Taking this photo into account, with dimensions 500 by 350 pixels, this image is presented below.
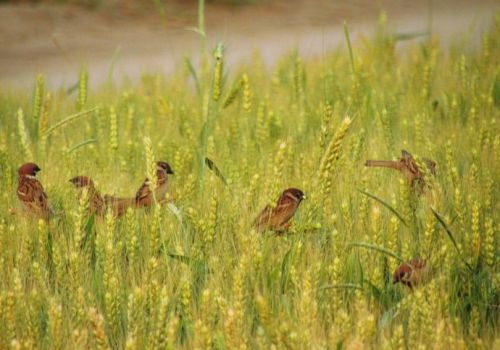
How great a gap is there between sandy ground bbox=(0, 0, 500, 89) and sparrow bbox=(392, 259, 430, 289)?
365 centimetres

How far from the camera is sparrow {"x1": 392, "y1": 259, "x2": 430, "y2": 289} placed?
2865 mm

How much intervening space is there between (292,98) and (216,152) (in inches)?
38.5

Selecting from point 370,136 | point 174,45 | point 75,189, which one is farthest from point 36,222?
point 174,45

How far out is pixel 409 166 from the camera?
3586mm

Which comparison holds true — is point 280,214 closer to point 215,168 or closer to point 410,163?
point 215,168

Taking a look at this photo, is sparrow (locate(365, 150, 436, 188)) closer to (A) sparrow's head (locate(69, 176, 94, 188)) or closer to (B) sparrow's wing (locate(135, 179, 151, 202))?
(B) sparrow's wing (locate(135, 179, 151, 202))

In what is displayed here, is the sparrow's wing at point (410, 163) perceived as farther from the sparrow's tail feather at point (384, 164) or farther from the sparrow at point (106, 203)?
the sparrow at point (106, 203)

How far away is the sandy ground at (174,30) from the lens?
6.77 meters

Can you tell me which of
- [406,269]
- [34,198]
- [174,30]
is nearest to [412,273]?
[406,269]

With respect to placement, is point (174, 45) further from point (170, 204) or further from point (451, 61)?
point (170, 204)

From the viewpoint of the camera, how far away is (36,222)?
135 inches

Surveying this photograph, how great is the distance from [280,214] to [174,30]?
15.9 feet

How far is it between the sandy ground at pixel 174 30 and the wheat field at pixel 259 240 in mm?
1837

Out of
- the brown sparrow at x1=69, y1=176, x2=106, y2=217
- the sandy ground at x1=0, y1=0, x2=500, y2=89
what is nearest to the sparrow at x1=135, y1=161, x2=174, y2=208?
the brown sparrow at x1=69, y1=176, x2=106, y2=217
